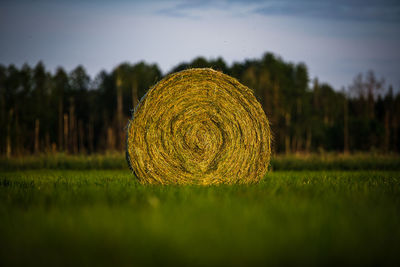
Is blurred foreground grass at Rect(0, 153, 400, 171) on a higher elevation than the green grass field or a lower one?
lower

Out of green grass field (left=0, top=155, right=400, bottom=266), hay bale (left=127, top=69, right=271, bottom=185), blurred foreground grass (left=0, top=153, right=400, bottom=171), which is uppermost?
hay bale (left=127, top=69, right=271, bottom=185)

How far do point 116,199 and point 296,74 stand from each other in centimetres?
4672

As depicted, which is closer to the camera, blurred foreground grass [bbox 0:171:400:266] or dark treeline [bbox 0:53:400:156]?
blurred foreground grass [bbox 0:171:400:266]

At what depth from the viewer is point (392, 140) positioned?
37.6 m

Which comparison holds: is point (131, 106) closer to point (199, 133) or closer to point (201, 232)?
point (199, 133)

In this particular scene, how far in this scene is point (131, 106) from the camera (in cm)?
4422

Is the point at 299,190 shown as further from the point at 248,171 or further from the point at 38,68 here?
the point at 38,68

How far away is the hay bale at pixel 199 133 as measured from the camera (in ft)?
21.9

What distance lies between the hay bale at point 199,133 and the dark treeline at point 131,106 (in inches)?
1120

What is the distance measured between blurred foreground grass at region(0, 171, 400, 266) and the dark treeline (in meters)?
31.7

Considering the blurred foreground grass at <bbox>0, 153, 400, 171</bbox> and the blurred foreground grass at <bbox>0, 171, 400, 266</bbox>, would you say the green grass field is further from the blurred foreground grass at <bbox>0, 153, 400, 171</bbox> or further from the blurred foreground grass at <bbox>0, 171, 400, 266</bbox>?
the blurred foreground grass at <bbox>0, 153, 400, 171</bbox>

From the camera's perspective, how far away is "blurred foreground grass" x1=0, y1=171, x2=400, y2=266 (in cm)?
220

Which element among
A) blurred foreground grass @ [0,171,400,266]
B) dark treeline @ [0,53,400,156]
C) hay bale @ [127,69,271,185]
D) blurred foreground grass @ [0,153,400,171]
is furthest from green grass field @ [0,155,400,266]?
dark treeline @ [0,53,400,156]

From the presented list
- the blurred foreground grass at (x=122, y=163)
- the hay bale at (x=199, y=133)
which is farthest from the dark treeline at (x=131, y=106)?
the hay bale at (x=199, y=133)
